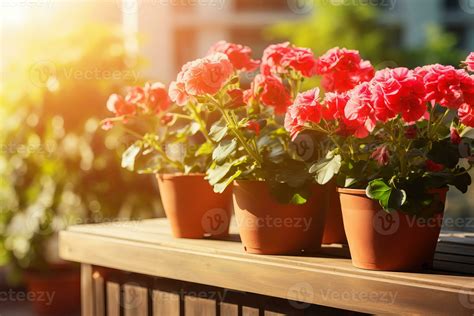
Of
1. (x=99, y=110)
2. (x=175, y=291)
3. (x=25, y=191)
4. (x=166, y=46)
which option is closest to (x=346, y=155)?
(x=175, y=291)

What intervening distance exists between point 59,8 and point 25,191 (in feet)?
5.64

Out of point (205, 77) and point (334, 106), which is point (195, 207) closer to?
point (205, 77)

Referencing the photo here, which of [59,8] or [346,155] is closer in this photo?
[346,155]

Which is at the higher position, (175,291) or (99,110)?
(99,110)

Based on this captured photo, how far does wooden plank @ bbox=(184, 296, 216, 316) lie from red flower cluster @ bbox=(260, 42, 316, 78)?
1.94 feet

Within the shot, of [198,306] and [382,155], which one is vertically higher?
[382,155]

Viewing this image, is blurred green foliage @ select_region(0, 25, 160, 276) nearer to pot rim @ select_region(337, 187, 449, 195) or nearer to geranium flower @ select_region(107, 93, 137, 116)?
geranium flower @ select_region(107, 93, 137, 116)

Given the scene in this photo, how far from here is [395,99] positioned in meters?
1.45

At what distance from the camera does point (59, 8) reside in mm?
5422

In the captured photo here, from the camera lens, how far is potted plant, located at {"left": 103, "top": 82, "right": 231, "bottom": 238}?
6.57 feet

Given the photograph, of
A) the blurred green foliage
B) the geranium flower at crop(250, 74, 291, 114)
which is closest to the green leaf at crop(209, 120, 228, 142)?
the geranium flower at crop(250, 74, 291, 114)

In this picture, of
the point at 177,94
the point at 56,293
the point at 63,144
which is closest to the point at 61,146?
the point at 63,144

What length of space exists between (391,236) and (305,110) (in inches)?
12.1

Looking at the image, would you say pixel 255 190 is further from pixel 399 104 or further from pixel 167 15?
pixel 167 15
